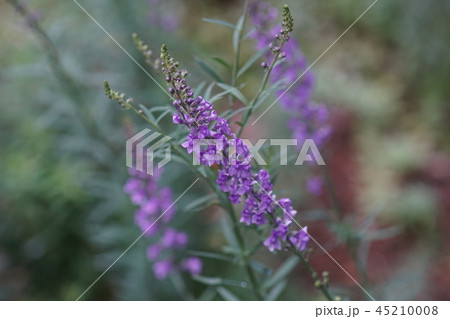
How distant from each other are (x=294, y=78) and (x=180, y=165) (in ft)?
4.72

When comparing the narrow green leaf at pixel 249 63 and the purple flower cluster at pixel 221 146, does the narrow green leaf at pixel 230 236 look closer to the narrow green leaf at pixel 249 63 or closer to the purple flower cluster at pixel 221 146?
the purple flower cluster at pixel 221 146

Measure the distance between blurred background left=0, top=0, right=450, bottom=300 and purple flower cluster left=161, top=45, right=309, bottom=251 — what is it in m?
1.00

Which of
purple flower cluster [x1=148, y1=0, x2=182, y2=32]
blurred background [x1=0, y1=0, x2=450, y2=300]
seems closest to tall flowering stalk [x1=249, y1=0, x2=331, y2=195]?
blurred background [x1=0, y1=0, x2=450, y2=300]

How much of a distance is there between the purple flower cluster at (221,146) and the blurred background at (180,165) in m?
1.00

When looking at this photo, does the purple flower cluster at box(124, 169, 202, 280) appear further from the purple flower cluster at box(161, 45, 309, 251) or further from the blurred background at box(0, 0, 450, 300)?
the purple flower cluster at box(161, 45, 309, 251)

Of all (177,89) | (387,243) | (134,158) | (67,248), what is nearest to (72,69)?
(134,158)

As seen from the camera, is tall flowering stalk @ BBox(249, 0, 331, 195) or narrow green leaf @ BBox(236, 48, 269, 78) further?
tall flowering stalk @ BBox(249, 0, 331, 195)

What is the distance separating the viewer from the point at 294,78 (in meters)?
2.76

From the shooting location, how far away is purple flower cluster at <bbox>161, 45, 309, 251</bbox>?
1675 mm

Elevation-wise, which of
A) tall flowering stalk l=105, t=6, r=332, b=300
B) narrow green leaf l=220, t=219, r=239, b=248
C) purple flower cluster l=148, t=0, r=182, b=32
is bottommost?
narrow green leaf l=220, t=219, r=239, b=248

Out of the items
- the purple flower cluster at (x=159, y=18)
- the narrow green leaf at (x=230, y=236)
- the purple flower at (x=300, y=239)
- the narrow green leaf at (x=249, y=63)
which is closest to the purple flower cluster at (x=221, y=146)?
the purple flower at (x=300, y=239)

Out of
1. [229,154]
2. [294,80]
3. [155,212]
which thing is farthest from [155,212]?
[229,154]

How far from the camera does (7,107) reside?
487cm

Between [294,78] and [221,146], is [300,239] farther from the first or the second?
[294,78]
